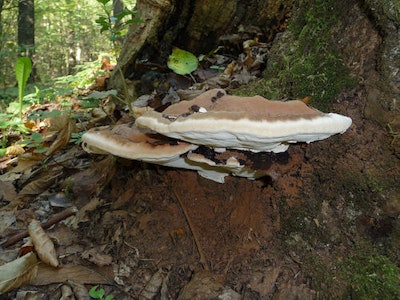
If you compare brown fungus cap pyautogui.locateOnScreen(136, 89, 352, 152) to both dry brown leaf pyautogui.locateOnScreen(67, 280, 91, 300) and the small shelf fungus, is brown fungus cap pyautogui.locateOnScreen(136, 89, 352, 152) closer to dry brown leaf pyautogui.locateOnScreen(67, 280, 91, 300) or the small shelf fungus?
the small shelf fungus

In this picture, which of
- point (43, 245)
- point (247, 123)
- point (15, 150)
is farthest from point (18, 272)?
point (15, 150)

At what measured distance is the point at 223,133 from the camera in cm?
127

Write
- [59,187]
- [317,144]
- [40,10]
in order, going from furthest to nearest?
[40,10], [59,187], [317,144]

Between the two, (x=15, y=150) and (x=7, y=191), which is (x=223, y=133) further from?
(x=15, y=150)

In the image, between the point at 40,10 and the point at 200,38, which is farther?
the point at 40,10

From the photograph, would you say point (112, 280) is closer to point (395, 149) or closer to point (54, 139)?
point (395, 149)

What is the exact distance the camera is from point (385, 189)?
1.82 m

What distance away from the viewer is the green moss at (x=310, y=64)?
205 cm

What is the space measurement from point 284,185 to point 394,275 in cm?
73

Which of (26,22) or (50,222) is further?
(26,22)

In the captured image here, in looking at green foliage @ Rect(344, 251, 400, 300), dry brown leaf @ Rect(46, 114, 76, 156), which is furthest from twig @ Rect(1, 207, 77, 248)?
green foliage @ Rect(344, 251, 400, 300)

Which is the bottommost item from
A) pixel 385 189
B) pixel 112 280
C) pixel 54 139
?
pixel 54 139

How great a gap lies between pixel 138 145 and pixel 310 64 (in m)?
1.33

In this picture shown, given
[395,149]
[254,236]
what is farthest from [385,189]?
[254,236]
